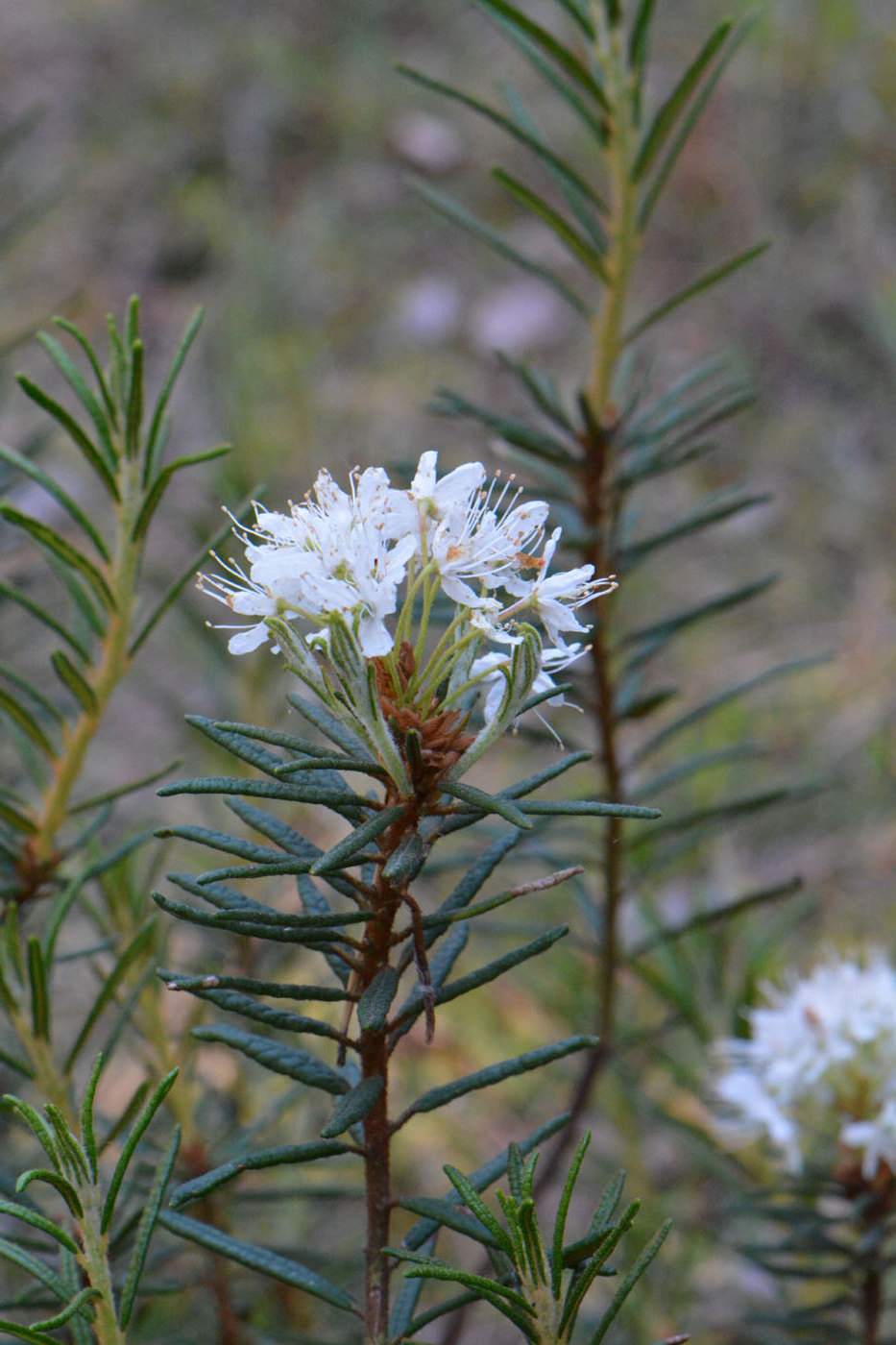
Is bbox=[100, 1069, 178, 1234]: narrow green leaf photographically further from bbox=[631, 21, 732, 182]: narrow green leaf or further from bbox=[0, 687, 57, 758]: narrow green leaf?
bbox=[631, 21, 732, 182]: narrow green leaf

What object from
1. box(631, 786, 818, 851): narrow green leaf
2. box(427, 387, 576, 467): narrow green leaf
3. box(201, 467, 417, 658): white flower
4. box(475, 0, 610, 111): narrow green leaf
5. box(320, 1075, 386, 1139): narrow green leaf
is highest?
box(475, 0, 610, 111): narrow green leaf

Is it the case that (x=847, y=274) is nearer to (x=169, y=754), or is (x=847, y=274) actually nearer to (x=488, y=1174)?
(x=169, y=754)

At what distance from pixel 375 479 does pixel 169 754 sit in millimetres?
2061

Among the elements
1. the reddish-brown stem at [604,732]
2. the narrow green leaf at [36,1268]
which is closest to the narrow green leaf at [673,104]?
the reddish-brown stem at [604,732]

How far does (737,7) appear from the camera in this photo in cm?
378

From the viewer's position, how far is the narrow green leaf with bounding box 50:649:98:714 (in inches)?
30.3

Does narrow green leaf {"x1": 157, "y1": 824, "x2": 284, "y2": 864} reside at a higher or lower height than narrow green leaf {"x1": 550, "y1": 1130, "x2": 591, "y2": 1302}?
higher

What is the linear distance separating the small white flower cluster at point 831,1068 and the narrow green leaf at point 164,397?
28.9 inches

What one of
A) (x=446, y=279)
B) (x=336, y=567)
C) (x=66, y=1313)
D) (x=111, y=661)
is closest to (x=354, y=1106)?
(x=66, y=1313)

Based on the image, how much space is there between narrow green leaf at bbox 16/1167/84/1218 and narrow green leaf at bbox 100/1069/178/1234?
0.01m

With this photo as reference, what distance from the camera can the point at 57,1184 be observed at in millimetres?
551

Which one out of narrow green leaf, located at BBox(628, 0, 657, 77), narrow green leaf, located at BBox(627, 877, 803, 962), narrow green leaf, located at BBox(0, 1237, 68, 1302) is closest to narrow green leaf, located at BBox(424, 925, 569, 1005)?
narrow green leaf, located at BBox(0, 1237, 68, 1302)

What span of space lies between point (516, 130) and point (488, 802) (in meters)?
0.69

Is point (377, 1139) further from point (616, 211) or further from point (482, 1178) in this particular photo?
point (616, 211)
